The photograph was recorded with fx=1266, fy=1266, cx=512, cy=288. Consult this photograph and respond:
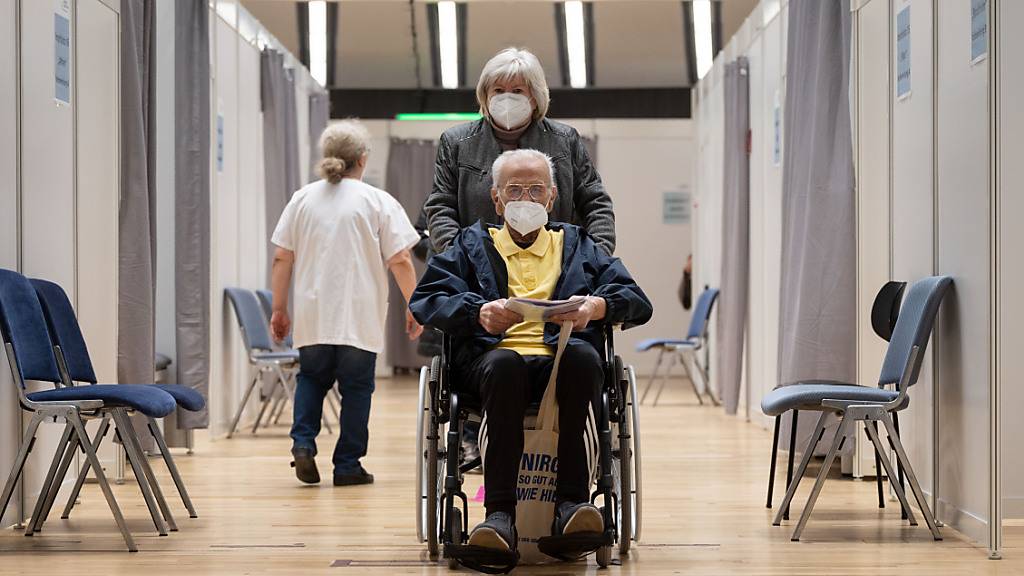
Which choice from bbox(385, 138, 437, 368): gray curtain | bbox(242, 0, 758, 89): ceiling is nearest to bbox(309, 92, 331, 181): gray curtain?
bbox(242, 0, 758, 89): ceiling

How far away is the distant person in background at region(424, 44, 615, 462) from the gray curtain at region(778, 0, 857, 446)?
1501 mm

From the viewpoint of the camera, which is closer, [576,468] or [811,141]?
[576,468]

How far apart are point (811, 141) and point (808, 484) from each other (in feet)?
4.56

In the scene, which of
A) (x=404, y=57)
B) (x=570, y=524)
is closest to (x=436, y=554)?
(x=570, y=524)

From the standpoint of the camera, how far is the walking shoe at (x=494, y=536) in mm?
3027

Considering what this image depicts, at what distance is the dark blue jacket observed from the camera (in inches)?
127

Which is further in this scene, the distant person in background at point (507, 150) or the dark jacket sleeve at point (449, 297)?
the distant person in background at point (507, 150)

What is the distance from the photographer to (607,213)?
3830 millimetres

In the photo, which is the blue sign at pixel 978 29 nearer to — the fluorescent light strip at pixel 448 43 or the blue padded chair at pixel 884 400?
the blue padded chair at pixel 884 400

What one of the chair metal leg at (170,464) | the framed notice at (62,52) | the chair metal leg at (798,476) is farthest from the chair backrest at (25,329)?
the chair metal leg at (798,476)

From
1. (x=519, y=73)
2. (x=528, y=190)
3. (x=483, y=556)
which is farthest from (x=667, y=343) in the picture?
(x=483, y=556)

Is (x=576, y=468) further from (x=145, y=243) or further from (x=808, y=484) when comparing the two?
(x=145, y=243)

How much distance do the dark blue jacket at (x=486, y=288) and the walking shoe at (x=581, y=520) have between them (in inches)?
17.5

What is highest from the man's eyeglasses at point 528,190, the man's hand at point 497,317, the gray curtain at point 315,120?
the gray curtain at point 315,120
